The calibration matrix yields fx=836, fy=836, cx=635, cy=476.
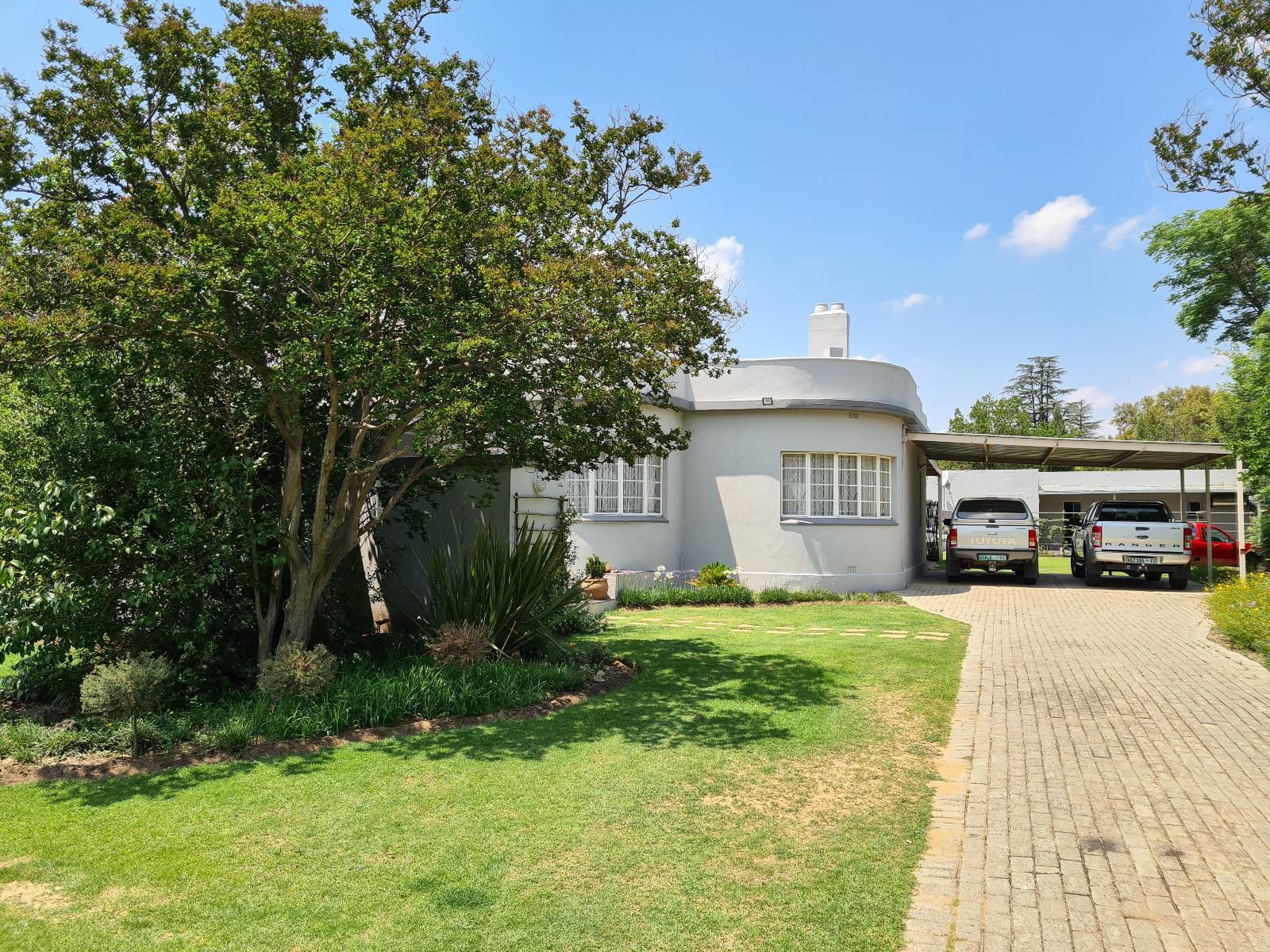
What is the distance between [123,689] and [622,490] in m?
10.4

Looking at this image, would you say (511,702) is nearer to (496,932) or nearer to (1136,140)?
(496,932)

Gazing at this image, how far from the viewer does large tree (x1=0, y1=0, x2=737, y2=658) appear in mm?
6719

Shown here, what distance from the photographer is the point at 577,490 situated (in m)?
15.6

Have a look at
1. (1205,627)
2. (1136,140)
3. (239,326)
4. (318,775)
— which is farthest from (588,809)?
(1136,140)

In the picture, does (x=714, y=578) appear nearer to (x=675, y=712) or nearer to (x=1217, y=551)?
(x=675, y=712)

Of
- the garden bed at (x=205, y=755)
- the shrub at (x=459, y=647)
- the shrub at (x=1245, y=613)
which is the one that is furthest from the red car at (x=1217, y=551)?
the garden bed at (x=205, y=755)

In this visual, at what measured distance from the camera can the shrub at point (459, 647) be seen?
8.22 m

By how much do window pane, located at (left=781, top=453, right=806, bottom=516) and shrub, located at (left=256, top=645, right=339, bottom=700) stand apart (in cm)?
1158

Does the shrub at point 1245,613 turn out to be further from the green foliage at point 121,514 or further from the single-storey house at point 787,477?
the green foliage at point 121,514

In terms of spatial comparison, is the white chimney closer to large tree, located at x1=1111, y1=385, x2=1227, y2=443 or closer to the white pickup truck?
the white pickup truck

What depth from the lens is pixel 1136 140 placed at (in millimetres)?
13648

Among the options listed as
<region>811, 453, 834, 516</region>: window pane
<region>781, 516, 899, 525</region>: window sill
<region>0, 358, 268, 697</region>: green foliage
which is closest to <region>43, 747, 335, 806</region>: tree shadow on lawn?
<region>0, 358, 268, 697</region>: green foliage

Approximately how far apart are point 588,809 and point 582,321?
4.23 m

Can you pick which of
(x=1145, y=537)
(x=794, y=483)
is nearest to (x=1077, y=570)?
(x=1145, y=537)
